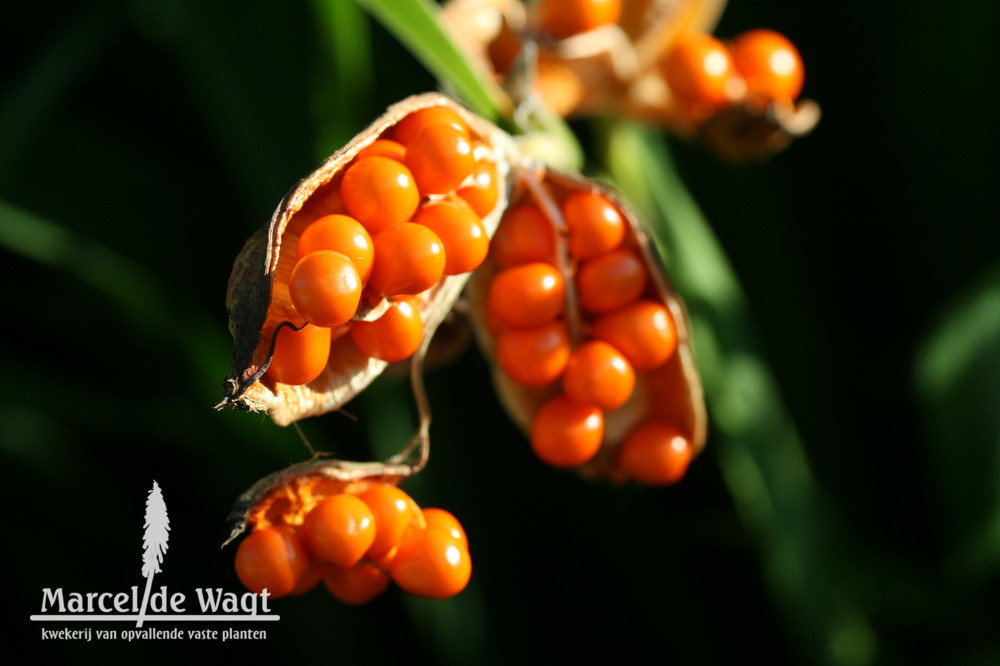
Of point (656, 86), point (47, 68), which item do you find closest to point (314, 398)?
point (656, 86)

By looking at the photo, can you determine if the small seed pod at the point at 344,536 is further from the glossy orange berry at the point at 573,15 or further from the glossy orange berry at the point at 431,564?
the glossy orange berry at the point at 573,15

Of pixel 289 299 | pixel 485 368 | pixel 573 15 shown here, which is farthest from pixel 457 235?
pixel 485 368

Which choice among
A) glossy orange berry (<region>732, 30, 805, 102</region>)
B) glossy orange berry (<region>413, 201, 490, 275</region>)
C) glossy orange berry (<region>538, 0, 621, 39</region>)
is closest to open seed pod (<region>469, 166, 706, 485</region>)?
glossy orange berry (<region>413, 201, 490, 275</region>)

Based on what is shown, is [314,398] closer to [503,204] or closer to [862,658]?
[503,204]

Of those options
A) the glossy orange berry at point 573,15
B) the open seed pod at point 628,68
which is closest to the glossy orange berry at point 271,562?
the open seed pod at point 628,68

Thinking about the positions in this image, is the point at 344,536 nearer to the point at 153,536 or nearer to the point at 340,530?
the point at 340,530

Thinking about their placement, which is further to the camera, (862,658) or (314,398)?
(862,658)

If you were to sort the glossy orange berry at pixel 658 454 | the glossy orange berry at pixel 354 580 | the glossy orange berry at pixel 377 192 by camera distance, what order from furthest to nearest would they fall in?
the glossy orange berry at pixel 658 454
the glossy orange berry at pixel 354 580
the glossy orange berry at pixel 377 192
